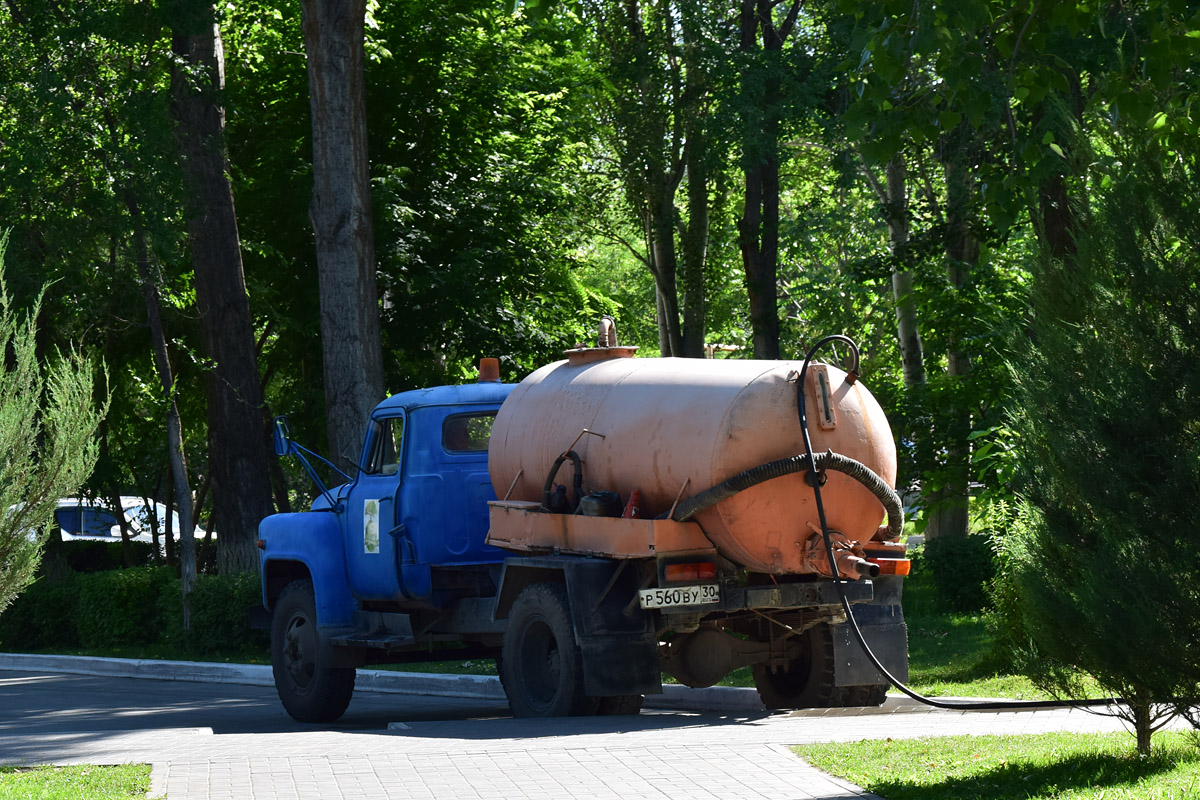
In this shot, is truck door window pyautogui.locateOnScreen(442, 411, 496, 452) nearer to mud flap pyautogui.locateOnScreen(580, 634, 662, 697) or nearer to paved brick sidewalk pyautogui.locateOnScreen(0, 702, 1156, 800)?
paved brick sidewalk pyautogui.locateOnScreen(0, 702, 1156, 800)

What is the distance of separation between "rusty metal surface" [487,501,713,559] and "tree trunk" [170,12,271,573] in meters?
10.2

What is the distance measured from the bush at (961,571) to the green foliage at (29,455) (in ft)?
38.9

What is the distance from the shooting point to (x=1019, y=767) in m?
7.87

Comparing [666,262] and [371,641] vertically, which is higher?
[666,262]

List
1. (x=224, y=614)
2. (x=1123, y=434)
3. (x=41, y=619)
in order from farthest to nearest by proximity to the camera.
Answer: (x=41, y=619) → (x=224, y=614) → (x=1123, y=434)

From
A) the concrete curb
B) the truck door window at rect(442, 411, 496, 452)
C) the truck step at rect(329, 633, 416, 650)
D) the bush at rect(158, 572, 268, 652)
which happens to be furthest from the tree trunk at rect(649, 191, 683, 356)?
the truck step at rect(329, 633, 416, 650)

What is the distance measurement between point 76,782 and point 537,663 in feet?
11.7

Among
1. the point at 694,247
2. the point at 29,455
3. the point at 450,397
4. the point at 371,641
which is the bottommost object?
the point at 371,641

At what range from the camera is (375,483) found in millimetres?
12711

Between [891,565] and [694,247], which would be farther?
[694,247]

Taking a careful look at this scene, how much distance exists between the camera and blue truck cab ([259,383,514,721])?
39.9ft

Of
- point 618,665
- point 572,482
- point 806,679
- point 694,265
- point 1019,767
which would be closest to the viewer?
point 1019,767

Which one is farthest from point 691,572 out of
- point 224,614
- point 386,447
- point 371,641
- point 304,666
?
point 224,614

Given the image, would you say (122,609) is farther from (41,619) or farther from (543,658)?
(543,658)
